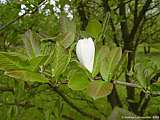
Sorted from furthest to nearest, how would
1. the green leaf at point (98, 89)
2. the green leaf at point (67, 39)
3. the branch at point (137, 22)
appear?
the branch at point (137, 22) → the green leaf at point (67, 39) → the green leaf at point (98, 89)

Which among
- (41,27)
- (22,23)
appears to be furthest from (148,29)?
(22,23)

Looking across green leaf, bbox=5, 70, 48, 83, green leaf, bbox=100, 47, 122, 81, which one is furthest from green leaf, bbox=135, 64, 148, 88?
green leaf, bbox=5, 70, 48, 83

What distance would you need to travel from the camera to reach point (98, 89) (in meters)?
0.65

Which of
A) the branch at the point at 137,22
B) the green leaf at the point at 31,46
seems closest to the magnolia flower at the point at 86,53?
the green leaf at the point at 31,46

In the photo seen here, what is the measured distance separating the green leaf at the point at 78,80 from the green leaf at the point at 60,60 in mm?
27

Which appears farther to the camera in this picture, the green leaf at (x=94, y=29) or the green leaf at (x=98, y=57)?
the green leaf at (x=94, y=29)

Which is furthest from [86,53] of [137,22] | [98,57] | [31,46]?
[137,22]

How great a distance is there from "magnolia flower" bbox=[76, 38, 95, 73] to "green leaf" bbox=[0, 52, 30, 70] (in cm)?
10

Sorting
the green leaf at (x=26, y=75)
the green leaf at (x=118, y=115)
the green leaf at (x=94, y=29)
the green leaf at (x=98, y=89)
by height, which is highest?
the green leaf at (x=94, y=29)

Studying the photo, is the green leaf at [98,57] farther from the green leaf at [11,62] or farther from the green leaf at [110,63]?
the green leaf at [11,62]

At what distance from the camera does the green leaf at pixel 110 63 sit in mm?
696

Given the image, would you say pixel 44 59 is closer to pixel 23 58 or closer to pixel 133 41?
pixel 23 58

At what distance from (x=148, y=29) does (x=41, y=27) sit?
1.29 metres

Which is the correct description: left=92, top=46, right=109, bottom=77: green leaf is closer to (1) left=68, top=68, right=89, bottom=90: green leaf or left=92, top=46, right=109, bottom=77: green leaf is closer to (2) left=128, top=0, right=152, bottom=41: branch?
(1) left=68, top=68, right=89, bottom=90: green leaf
